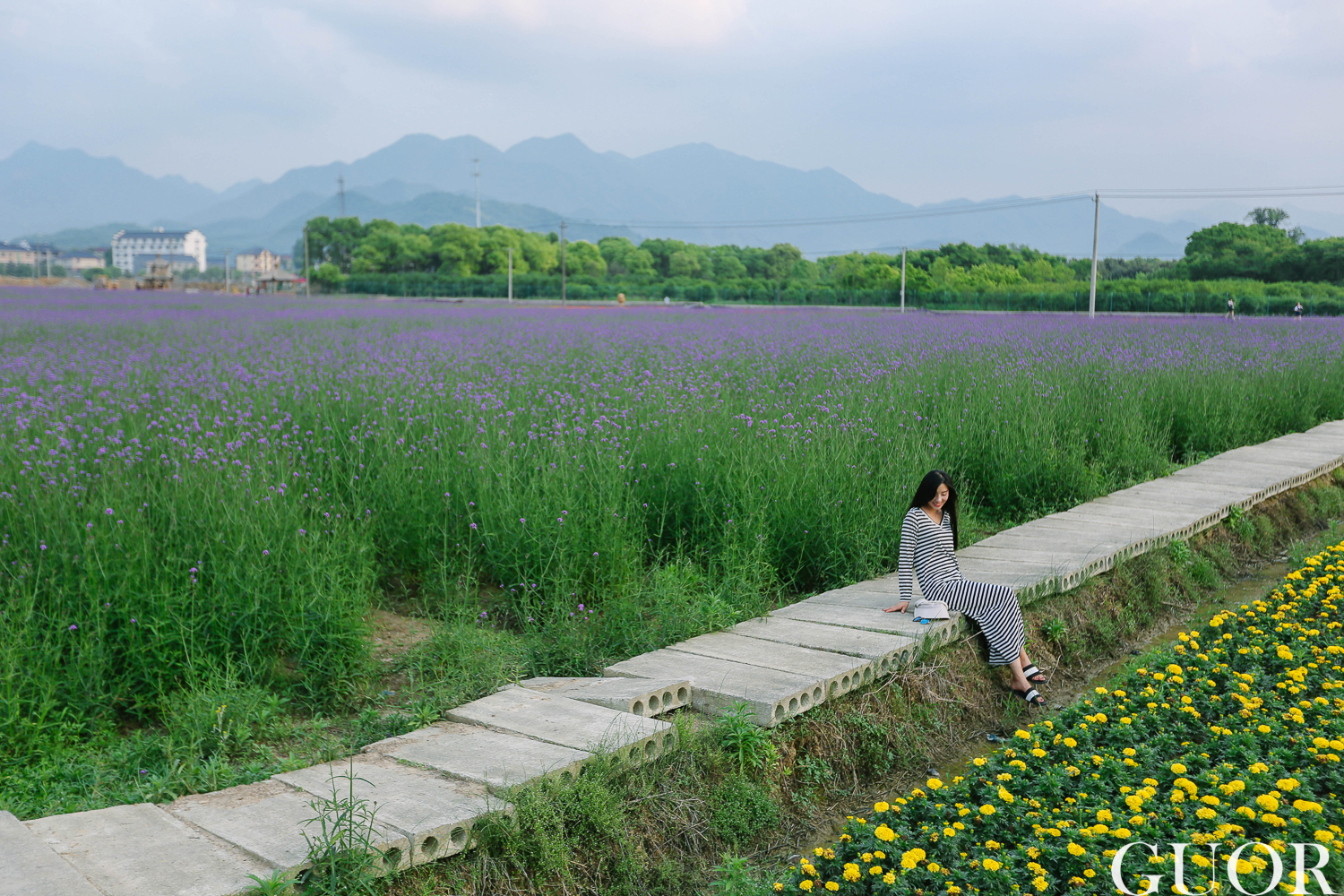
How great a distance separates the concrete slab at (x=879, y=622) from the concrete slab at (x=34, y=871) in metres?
3.21

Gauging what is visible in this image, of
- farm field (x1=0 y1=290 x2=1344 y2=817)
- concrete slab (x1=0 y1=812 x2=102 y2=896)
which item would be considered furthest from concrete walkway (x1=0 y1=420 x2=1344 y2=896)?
farm field (x1=0 y1=290 x2=1344 y2=817)

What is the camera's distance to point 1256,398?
11.5m

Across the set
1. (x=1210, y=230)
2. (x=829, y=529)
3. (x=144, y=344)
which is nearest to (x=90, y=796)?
(x=829, y=529)

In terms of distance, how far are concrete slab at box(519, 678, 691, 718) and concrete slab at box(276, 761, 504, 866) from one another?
771mm

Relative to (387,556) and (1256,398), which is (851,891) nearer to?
(387,556)

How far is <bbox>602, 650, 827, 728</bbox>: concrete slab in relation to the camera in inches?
147

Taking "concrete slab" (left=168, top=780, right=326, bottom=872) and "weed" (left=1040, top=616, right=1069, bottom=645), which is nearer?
"concrete slab" (left=168, top=780, right=326, bottom=872)

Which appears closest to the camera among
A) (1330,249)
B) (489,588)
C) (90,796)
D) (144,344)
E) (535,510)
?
(90,796)

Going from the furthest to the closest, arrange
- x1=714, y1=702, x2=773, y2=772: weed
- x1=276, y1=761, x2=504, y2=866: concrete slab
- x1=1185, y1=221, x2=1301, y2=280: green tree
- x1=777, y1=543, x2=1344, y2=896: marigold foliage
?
x1=1185, y1=221, x2=1301, y2=280: green tree < x1=714, y1=702, x2=773, y2=772: weed < x1=777, y1=543, x2=1344, y2=896: marigold foliage < x1=276, y1=761, x2=504, y2=866: concrete slab

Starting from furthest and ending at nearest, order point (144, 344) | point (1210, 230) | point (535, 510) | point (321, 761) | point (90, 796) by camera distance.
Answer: point (1210, 230), point (144, 344), point (535, 510), point (321, 761), point (90, 796)

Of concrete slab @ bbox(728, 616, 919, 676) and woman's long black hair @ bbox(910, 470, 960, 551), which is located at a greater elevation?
woman's long black hair @ bbox(910, 470, 960, 551)

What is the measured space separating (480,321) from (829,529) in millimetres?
17022

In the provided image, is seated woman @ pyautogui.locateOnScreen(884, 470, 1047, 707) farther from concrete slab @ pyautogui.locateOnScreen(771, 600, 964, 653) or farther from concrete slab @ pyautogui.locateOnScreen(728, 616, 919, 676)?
concrete slab @ pyautogui.locateOnScreen(728, 616, 919, 676)

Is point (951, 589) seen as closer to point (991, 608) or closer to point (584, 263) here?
point (991, 608)
